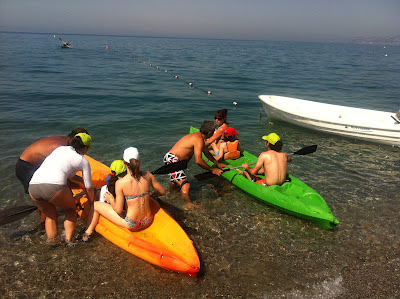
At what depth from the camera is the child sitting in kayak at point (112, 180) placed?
4.36 meters

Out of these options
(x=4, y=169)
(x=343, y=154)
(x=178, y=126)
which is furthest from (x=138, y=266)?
(x=178, y=126)

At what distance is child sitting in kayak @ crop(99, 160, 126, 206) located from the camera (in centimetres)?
436

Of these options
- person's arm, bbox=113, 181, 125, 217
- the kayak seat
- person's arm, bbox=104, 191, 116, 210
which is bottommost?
the kayak seat

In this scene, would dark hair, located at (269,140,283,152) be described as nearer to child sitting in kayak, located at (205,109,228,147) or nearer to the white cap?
child sitting in kayak, located at (205,109,228,147)

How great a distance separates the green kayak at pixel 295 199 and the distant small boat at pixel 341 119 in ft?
19.9

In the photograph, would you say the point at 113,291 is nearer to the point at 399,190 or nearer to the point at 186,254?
the point at 186,254

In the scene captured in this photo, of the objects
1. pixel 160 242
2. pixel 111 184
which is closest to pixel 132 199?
pixel 111 184

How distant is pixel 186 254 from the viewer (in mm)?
4254

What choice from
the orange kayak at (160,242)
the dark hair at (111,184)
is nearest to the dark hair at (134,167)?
the dark hair at (111,184)

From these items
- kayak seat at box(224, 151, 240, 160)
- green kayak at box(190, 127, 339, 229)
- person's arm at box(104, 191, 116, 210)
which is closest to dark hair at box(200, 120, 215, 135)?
green kayak at box(190, 127, 339, 229)

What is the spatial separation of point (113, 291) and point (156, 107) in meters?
12.9

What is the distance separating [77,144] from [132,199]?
4.00 ft

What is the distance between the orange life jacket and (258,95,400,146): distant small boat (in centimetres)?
549

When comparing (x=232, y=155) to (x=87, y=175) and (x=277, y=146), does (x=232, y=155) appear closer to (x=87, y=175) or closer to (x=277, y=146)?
(x=277, y=146)
